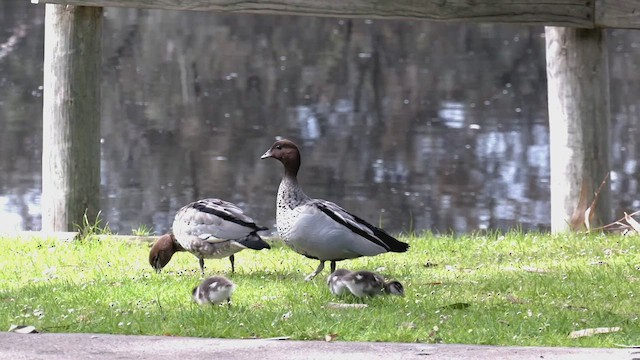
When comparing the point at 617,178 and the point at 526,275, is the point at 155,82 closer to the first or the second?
the point at 617,178

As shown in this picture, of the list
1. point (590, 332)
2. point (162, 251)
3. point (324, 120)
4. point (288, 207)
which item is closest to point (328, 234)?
point (288, 207)

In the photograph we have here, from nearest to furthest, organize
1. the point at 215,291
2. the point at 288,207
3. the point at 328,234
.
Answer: the point at 215,291
the point at 328,234
the point at 288,207

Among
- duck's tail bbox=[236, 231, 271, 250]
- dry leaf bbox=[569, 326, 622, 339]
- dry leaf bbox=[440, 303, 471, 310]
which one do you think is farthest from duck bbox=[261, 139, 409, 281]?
dry leaf bbox=[569, 326, 622, 339]

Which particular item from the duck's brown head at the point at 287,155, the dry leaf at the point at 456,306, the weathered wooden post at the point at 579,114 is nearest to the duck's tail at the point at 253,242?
the duck's brown head at the point at 287,155

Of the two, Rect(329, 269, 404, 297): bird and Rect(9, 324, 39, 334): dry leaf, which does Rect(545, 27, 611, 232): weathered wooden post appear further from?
Rect(9, 324, 39, 334): dry leaf

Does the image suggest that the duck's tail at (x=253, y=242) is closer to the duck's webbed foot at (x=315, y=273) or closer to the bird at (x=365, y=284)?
the duck's webbed foot at (x=315, y=273)

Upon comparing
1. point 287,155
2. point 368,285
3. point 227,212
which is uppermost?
point 287,155

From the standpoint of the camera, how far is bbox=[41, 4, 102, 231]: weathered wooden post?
10.7 m

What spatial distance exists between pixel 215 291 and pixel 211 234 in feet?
4.94

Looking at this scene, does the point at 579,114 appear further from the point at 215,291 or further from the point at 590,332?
the point at 215,291

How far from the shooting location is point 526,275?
28.7 ft

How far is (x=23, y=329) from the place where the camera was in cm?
663

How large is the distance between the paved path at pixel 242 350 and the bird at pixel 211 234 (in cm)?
231

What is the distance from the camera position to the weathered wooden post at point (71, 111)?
35.0 ft
